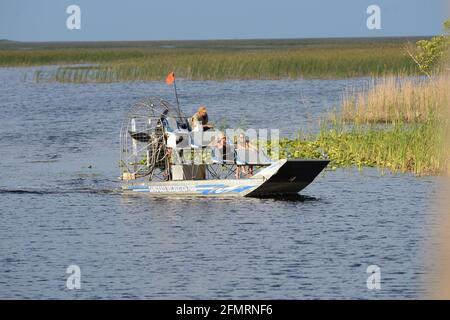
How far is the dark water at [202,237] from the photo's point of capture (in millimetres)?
22281

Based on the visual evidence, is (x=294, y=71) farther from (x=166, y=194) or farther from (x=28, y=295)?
(x=28, y=295)

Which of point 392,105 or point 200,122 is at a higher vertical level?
point 392,105

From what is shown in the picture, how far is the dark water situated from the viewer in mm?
22281

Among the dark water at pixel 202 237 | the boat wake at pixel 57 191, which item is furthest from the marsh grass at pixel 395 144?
the boat wake at pixel 57 191

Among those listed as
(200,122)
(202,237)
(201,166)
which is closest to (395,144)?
(201,166)

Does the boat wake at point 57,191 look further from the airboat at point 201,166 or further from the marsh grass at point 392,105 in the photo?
the marsh grass at point 392,105

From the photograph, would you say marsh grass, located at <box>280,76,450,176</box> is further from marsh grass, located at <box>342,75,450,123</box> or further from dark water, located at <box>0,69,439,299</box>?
dark water, located at <box>0,69,439,299</box>

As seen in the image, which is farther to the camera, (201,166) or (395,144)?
(395,144)

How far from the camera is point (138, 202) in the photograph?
3155 cm

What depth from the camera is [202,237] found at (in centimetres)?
2673

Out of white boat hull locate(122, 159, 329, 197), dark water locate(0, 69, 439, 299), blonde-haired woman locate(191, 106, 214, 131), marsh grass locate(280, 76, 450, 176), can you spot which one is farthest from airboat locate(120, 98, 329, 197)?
marsh grass locate(280, 76, 450, 176)

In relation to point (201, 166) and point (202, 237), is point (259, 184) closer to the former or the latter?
point (201, 166)

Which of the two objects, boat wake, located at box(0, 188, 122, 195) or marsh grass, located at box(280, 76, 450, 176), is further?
marsh grass, located at box(280, 76, 450, 176)
